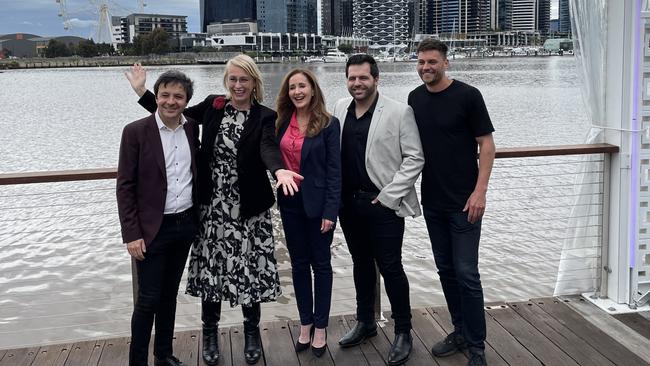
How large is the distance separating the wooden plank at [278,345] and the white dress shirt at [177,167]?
91 cm

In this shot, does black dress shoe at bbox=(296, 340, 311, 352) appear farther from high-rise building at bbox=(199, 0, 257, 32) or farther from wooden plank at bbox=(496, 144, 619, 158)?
high-rise building at bbox=(199, 0, 257, 32)

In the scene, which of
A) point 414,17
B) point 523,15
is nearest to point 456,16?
point 414,17

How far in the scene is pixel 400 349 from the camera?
3092 millimetres

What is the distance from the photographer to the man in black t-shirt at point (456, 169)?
278 cm

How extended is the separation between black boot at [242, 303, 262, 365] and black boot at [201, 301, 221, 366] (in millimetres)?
135

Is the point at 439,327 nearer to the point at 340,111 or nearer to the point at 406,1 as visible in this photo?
the point at 340,111

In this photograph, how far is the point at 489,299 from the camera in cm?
568

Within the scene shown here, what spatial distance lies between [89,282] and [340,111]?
4430mm

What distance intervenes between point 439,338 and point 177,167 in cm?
163

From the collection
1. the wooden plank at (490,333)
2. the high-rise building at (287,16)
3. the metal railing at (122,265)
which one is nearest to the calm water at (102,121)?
the metal railing at (122,265)

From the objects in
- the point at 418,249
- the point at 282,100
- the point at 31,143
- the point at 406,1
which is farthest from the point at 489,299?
the point at 406,1

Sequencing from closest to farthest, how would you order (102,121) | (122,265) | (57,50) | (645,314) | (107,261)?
(645,314)
(122,265)
(107,261)
(102,121)
(57,50)

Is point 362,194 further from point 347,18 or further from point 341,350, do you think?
point 347,18

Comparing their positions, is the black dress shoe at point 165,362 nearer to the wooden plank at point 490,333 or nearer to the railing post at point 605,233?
the wooden plank at point 490,333
